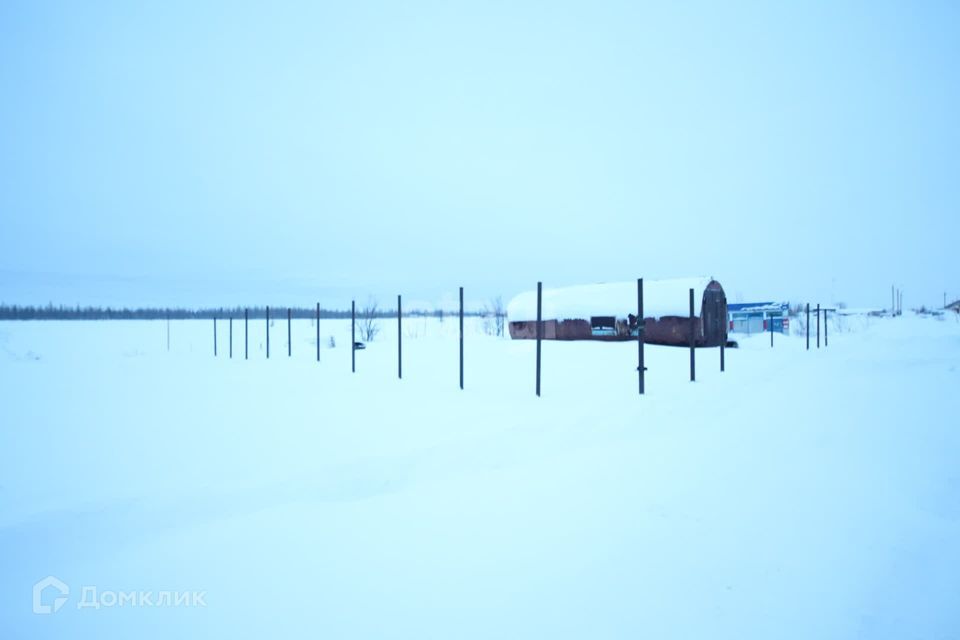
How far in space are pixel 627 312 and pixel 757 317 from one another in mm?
18101

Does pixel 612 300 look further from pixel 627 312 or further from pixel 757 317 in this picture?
pixel 757 317

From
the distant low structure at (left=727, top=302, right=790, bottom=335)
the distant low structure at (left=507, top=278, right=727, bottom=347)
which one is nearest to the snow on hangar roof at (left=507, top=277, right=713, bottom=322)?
the distant low structure at (left=507, top=278, right=727, bottom=347)

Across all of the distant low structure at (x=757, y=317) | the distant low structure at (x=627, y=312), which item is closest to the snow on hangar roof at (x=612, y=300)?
the distant low structure at (x=627, y=312)

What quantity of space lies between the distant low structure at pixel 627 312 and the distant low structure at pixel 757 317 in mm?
13971

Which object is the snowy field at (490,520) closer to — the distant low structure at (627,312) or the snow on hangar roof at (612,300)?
the distant low structure at (627,312)

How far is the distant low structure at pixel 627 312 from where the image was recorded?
2186cm

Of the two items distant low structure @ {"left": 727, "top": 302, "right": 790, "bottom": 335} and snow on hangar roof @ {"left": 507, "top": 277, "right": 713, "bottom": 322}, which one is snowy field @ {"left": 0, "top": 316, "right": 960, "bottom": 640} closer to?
snow on hangar roof @ {"left": 507, "top": 277, "right": 713, "bottom": 322}

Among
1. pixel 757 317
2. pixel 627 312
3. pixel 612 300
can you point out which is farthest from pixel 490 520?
pixel 757 317

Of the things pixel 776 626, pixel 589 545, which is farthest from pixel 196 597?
pixel 776 626

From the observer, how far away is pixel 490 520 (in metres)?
3.86

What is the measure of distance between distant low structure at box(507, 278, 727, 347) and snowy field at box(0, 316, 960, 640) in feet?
43.8

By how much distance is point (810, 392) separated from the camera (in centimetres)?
957

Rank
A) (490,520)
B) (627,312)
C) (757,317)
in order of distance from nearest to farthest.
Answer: (490,520) → (627,312) → (757,317)

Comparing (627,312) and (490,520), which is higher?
(627,312)
